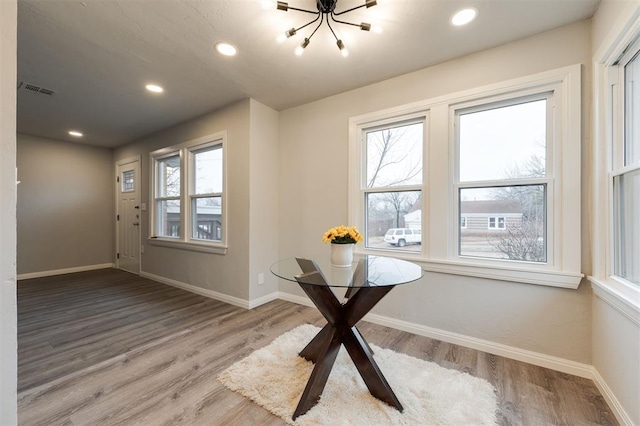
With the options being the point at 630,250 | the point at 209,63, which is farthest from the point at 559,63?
the point at 209,63

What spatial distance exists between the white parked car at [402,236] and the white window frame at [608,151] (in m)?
1.18

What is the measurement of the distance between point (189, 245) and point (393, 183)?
292 centimetres

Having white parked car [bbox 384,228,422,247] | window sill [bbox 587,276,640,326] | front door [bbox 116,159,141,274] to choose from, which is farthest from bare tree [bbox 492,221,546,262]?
front door [bbox 116,159,141,274]

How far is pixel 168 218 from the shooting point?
14.0ft

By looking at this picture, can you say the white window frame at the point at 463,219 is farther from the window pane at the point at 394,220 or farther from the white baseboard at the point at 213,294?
the white baseboard at the point at 213,294

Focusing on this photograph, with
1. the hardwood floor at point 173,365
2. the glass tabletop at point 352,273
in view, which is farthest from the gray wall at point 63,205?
the glass tabletop at point 352,273

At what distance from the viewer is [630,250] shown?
150 cm

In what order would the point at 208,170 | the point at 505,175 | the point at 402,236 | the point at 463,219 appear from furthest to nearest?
the point at 208,170 < the point at 402,236 < the point at 463,219 < the point at 505,175

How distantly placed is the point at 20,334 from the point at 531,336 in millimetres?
4385

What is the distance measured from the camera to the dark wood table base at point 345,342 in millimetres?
1496

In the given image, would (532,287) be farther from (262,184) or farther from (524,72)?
(262,184)

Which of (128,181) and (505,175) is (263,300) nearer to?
(505,175)

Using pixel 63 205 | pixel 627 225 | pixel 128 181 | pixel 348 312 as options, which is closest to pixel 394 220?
pixel 348 312

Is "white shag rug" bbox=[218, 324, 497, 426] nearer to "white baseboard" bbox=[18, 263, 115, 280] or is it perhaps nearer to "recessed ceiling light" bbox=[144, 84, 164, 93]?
"recessed ceiling light" bbox=[144, 84, 164, 93]
